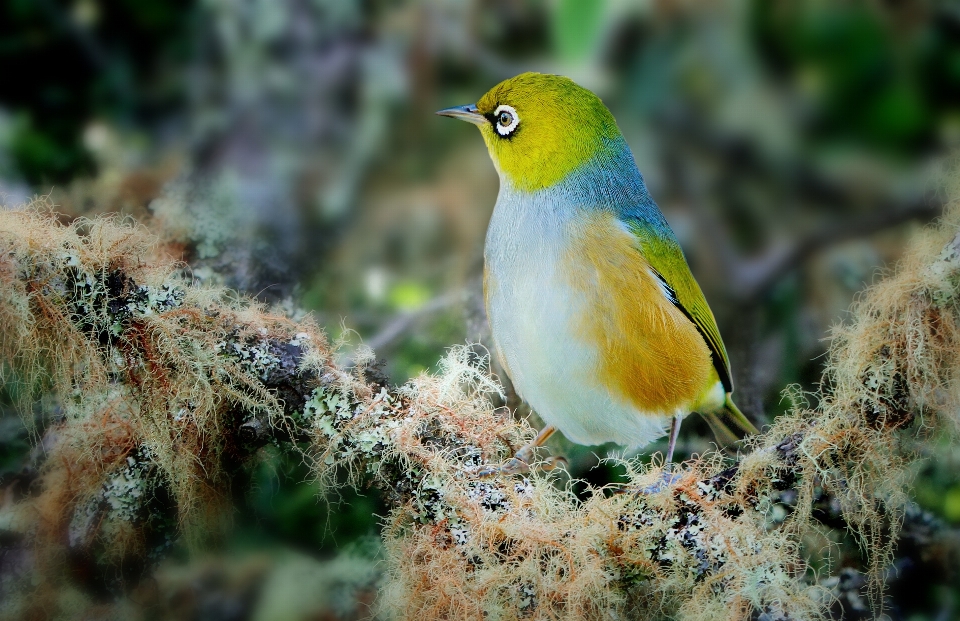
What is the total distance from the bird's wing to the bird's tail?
39 mm

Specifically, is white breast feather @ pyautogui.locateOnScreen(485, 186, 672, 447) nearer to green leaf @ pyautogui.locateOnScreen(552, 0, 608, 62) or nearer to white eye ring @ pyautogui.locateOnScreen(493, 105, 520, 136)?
white eye ring @ pyautogui.locateOnScreen(493, 105, 520, 136)

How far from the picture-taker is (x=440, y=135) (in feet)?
4.48

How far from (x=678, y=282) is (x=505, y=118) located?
28cm

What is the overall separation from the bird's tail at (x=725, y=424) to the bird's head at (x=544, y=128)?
36 cm

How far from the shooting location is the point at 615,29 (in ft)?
4.30

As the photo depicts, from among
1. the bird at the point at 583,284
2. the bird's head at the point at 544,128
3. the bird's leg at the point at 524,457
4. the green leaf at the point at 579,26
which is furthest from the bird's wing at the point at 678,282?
the green leaf at the point at 579,26

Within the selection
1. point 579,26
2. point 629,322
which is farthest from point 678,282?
point 579,26

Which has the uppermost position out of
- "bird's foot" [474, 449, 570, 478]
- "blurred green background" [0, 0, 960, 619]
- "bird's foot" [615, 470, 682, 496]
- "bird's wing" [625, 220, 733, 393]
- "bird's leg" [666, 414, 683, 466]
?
"blurred green background" [0, 0, 960, 619]

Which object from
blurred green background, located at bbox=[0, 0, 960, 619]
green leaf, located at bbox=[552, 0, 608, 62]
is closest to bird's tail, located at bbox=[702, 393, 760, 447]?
blurred green background, located at bbox=[0, 0, 960, 619]

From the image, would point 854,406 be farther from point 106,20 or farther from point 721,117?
point 106,20

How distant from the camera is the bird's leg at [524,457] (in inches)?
35.5

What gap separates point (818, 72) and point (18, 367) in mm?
1240

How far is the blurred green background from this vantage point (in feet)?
3.96

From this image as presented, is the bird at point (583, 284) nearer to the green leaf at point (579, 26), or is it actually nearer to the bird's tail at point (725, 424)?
the bird's tail at point (725, 424)
